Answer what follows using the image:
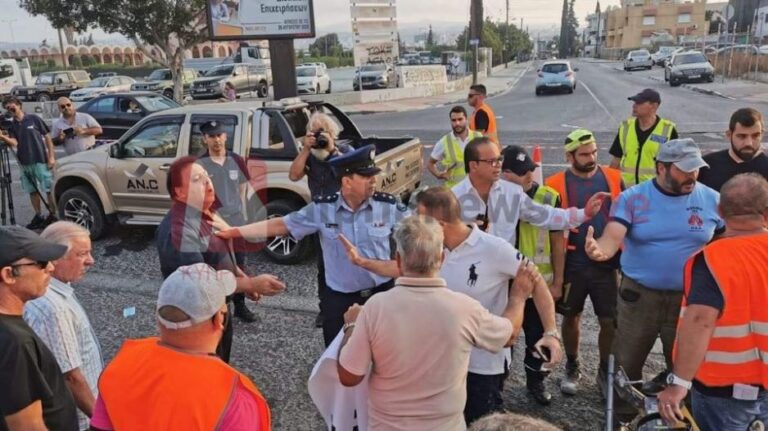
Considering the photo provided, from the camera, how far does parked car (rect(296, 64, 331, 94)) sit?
98.1 ft

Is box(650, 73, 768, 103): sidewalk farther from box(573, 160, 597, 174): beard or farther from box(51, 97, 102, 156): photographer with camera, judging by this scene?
box(51, 97, 102, 156): photographer with camera

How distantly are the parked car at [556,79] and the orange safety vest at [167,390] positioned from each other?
2840 cm

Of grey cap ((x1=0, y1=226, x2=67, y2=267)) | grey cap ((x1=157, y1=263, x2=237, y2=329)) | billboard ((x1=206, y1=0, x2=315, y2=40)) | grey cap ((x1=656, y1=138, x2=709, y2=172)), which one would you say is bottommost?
grey cap ((x1=157, y1=263, x2=237, y2=329))

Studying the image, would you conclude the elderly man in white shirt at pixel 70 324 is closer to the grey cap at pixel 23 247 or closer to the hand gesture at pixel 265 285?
the grey cap at pixel 23 247

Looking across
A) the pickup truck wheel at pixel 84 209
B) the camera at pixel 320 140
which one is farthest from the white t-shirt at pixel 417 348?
the pickup truck wheel at pixel 84 209

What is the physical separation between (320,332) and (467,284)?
8.27 feet

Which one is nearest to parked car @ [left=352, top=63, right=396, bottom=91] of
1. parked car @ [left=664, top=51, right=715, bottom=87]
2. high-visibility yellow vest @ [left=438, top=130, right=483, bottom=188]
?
parked car @ [left=664, top=51, right=715, bottom=87]

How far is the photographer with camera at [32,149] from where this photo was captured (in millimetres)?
8008

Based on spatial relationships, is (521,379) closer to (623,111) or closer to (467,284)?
(467,284)

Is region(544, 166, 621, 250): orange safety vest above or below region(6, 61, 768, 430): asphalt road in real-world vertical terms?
above

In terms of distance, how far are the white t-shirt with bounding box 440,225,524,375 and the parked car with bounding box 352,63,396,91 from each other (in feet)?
89.7

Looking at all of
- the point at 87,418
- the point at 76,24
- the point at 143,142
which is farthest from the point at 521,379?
the point at 76,24

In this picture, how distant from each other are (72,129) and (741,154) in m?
8.50

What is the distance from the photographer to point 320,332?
504 centimetres
